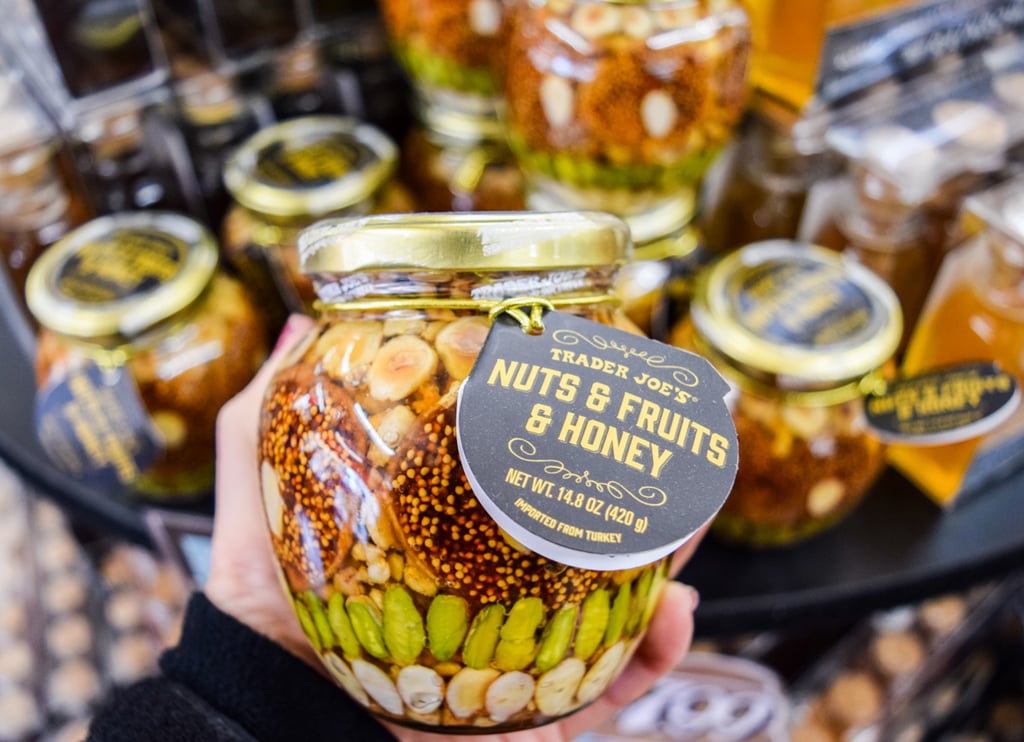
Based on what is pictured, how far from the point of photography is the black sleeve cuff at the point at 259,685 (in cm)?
58

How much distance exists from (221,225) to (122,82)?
241 mm

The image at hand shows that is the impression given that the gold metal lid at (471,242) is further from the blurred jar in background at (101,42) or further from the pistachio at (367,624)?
the blurred jar in background at (101,42)

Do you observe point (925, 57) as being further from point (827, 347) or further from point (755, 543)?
point (755, 543)

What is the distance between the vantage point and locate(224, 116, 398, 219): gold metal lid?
2.99ft

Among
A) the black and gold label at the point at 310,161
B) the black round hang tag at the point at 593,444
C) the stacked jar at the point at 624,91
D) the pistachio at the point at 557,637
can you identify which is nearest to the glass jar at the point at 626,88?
the stacked jar at the point at 624,91

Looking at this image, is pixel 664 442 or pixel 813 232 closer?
pixel 664 442

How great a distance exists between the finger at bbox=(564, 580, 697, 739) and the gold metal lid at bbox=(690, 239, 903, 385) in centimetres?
22

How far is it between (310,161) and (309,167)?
0.6 inches

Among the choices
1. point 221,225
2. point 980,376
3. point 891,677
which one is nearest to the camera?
point 980,376

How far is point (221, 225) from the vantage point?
116 cm

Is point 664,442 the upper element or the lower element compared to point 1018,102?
upper

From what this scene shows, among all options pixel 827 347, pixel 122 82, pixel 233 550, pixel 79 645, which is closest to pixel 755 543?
pixel 827 347

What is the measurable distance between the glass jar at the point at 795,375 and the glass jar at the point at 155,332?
0.47m

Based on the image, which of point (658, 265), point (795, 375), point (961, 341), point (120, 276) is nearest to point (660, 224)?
point (658, 265)
